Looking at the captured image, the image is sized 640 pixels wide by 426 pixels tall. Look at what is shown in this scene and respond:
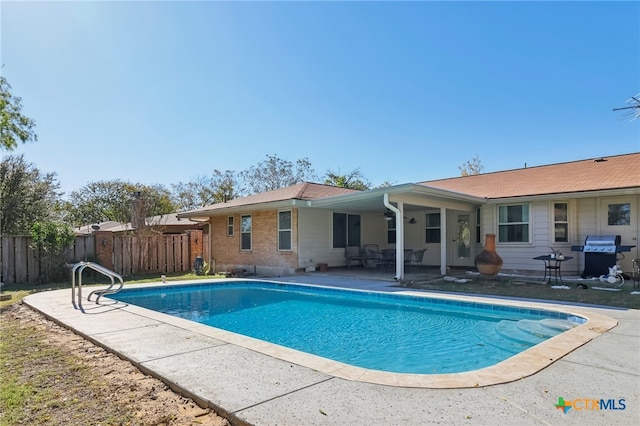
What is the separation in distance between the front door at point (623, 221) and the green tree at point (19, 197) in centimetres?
2433

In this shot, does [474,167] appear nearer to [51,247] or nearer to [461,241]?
[461,241]

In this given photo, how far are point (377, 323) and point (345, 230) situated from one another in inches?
344

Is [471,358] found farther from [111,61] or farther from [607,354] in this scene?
[111,61]

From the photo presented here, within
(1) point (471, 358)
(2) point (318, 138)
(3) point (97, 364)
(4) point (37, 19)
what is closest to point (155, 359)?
(3) point (97, 364)

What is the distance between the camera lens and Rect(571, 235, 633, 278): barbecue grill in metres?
10.2

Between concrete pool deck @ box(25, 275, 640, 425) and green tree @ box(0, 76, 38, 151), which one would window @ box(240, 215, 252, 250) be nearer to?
green tree @ box(0, 76, 38, 151)

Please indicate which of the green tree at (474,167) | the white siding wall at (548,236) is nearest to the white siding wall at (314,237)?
the white siding wall at (548,236)

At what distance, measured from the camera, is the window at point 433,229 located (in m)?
15.8

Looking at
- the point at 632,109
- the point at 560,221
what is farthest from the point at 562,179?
the point at 632,109

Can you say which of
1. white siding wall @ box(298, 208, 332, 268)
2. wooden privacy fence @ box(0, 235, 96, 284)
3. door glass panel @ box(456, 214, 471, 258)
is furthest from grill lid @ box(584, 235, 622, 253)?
wooden privacy fence @ box(0, 235, 96, 284)

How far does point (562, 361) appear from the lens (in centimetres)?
383

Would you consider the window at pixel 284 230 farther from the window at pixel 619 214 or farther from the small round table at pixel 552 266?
the window at pixel 619 214

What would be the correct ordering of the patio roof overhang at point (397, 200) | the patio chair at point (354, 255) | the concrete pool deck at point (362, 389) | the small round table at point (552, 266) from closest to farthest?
the concrete pool deck at point (362, 389), the small round table at point (552, 266), the patio roof overhang at point (397, 200), the patio chair at point (354, 255)

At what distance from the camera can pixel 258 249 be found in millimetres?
15180
